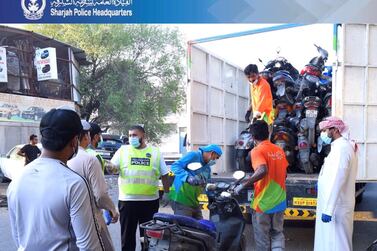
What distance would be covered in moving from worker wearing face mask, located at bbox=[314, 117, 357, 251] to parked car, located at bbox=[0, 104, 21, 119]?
51.1 feet

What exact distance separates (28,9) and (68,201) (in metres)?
5.99

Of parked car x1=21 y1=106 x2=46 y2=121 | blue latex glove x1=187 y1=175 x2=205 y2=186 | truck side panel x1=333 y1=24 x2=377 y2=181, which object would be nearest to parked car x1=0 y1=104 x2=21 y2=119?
parked car x1=21 y1=106 x2=46 y2=121

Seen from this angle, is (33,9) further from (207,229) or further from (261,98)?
(207,229)

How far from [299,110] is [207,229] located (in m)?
4.28

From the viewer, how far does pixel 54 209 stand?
2.00 m

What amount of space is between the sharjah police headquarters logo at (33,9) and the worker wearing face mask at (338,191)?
15.8 ft

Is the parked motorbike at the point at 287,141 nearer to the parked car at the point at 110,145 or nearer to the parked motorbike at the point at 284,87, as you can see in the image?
the parked motorbike at the point at 284,87

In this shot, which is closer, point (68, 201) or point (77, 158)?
point (68, 201)

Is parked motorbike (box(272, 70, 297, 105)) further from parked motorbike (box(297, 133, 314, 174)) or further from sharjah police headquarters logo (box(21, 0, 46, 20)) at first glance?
sharjah police headquarters logo (box(21, 0, 46, 20))

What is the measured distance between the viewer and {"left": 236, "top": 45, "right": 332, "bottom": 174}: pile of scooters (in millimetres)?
7078

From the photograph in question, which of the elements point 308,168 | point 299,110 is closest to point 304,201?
point 308,168

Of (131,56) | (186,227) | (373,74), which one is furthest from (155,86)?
(186,227)

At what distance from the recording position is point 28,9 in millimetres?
7230

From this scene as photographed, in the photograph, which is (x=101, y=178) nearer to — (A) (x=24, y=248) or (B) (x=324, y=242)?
(A) (x=24, y=248)
